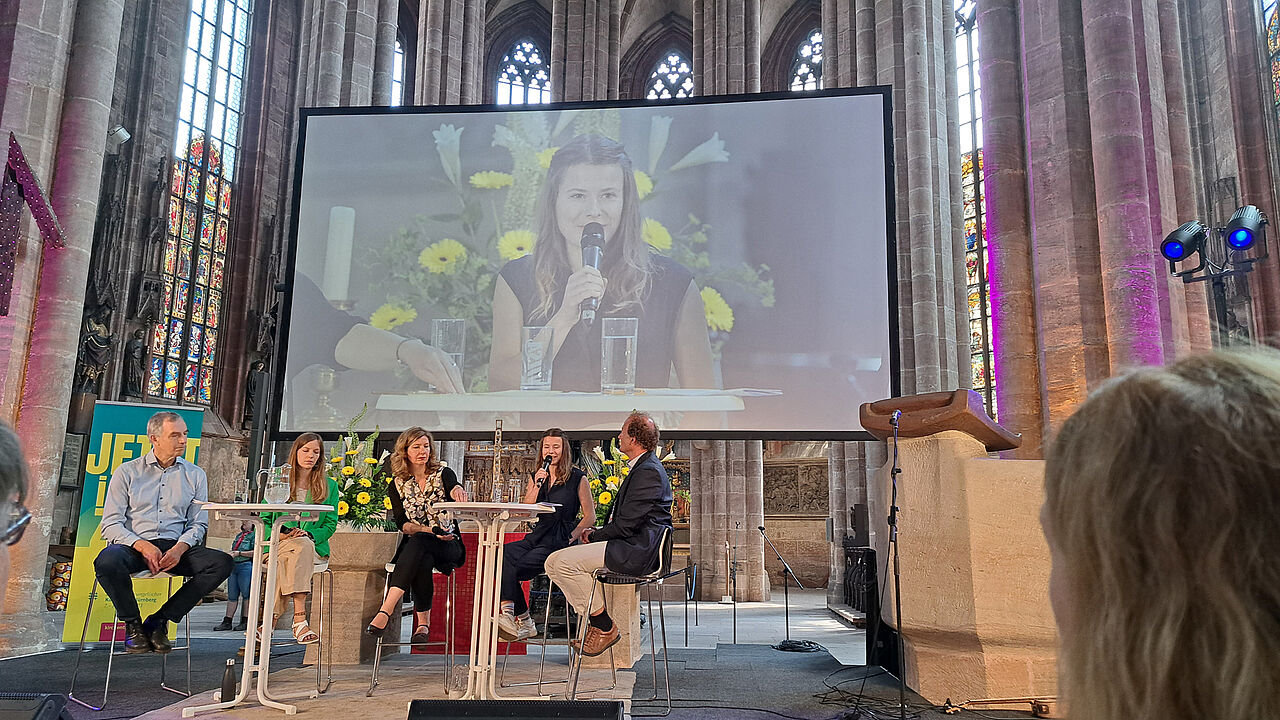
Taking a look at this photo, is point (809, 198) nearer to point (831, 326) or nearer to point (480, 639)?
point (831, 326)

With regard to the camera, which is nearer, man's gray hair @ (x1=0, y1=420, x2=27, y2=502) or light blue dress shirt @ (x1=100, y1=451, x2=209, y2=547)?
man's gray hair @ (x1=0, y1=420, x2=27, y2=502)

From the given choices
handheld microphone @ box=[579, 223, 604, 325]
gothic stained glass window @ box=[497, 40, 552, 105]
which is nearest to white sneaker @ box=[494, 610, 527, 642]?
handheld microphone @ box=[579, 223, 604, 325]

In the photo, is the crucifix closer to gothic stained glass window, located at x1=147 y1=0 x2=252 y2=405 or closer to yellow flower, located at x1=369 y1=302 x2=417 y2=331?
yellow flower, located at x1=369 y1=302 x2=417 y2=331

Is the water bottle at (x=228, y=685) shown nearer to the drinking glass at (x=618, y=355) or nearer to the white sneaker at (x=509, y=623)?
the white sneaker at (x=509, y=623)

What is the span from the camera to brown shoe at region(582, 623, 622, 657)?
15.9 feet

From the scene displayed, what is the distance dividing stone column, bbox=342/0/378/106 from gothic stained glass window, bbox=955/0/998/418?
1090 centimetres

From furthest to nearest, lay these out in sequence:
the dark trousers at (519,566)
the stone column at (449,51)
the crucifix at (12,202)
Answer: the stone column at (449,51) → the crucifix at (12,202) → the dark trousers at (519,566)

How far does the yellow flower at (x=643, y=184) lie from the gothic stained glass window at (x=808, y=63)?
552 inches

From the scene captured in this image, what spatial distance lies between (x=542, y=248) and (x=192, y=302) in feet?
36.1

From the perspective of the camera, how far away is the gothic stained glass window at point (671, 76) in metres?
23.4

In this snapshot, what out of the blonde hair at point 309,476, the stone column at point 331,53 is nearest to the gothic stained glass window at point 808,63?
the stone column at point 331,53

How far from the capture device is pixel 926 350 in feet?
40.8

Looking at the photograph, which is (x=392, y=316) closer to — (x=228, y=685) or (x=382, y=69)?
(x=228, y=685)

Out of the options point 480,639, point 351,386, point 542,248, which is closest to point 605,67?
point 542,248
